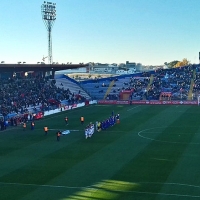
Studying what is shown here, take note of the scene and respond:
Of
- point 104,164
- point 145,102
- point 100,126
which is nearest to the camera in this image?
point 104,164

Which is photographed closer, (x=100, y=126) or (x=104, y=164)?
(x=104, y=164)

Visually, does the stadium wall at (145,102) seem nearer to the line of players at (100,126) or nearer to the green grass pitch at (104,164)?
the line of players at (100,126)

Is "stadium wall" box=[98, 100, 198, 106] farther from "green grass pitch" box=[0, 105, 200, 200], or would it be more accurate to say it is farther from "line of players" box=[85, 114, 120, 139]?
"green grass pitch" box=[0, 105, 200, 200]

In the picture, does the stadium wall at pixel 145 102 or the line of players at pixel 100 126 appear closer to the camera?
the line of players at pixel 100 126

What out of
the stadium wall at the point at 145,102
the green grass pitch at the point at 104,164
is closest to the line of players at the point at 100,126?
the green grass pitch at the point at 104,164

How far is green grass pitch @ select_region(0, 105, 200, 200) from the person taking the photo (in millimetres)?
16453

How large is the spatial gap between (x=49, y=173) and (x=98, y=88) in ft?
178

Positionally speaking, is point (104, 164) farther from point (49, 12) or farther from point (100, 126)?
point (49, 12)

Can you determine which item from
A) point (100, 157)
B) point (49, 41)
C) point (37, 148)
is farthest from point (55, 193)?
point (49, 41)

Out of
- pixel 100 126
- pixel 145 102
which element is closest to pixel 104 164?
pixel 100 126

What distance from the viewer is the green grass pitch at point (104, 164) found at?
16.5 meters

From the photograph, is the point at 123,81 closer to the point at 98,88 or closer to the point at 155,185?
the point at 98,88

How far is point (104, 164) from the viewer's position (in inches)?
833

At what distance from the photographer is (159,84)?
7194 cm
